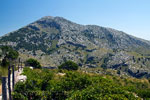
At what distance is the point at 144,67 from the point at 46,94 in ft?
665

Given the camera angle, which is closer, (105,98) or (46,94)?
(105,98)

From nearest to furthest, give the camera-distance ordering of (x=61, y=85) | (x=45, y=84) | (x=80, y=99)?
(x=80, y=99), (x=61, y=85), (x=45, y=84)

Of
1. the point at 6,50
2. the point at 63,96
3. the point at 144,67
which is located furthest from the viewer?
the point at 144,67

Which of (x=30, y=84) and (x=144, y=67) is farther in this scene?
(x=144, y=67)

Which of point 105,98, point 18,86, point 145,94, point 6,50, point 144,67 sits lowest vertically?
point 144,67

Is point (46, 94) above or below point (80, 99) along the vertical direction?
below

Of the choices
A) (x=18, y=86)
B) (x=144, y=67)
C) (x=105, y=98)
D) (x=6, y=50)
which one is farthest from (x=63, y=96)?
(x=144, y=67)

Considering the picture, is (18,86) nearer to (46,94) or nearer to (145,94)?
(46,94)

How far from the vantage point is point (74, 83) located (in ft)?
66.3

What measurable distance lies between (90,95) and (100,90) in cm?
152

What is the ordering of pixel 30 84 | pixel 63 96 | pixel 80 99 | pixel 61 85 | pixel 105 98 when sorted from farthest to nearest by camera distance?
pixel 30 84 → pixel 61 85 → pixel 63 96 → pixel 80 99 → pixel 105 98

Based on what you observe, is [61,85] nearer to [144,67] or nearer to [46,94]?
[46,94]

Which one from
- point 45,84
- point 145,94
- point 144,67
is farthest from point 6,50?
point 144,67

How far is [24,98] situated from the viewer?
62.5ft
